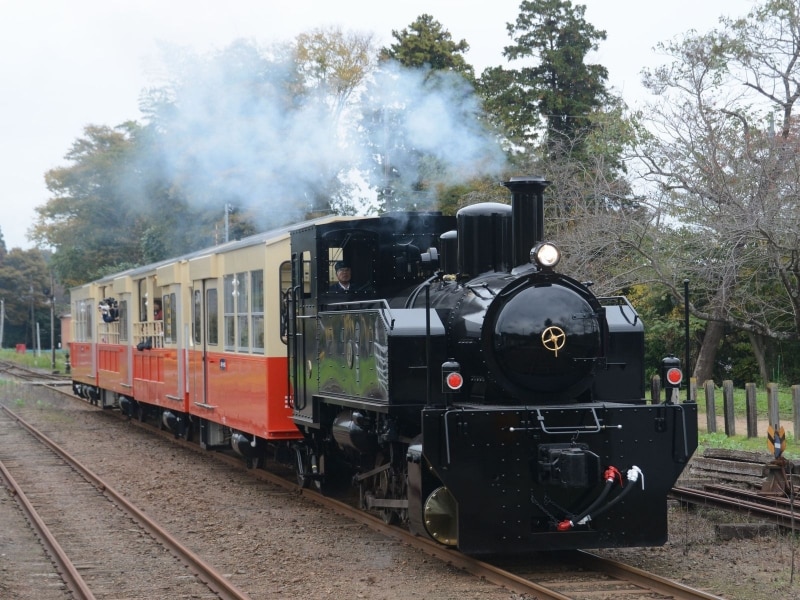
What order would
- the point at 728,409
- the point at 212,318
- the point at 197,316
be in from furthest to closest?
1. the point at 728,409
2. the point at 197,316
3. the point at 212,318

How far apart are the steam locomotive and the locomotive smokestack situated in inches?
0.5

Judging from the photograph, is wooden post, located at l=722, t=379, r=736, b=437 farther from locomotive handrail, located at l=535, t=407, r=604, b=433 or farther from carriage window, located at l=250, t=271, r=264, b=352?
locomotive handrail, located at l=535, t=407, r=604, b=433

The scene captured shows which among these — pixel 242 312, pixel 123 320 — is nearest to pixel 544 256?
pixel 242 312

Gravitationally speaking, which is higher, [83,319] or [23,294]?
[23,294]

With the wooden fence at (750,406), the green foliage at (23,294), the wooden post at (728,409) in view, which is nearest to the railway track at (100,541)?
the wooden fence at (750,406)

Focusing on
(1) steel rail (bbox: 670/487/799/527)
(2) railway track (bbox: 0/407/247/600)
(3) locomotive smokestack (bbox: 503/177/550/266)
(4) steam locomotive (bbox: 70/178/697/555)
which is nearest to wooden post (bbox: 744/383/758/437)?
(1) steel rail (bbox: 670/487/799/527)

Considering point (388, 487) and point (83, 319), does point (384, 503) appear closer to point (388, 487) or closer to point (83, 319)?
point (388, 487)

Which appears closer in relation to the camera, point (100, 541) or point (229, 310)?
point (100, 541)

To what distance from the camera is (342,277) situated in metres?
9.99

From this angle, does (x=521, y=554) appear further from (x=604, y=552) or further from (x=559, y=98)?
(x=559, y=98)

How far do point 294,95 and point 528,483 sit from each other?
1256cm

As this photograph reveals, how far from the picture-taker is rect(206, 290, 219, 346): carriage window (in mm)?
13703

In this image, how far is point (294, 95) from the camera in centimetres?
1870

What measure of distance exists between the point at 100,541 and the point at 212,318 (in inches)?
194
